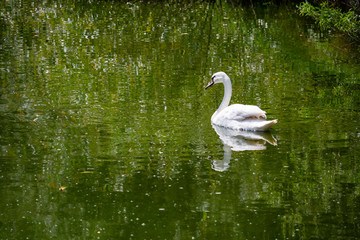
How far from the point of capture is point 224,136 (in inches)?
402

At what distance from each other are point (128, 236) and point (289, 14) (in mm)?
17586

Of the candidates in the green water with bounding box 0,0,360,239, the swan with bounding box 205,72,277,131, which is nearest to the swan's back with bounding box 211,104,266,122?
the swan with bounding box 205,72,277,131

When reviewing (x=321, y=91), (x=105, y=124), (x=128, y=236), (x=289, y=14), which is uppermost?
(x=289, y=14)

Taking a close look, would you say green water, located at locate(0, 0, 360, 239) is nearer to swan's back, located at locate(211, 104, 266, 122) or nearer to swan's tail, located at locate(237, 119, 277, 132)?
swan's tail, located at locate(237, 119, 277, 132)

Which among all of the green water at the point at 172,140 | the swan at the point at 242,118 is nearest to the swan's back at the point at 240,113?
the swan at the point at 242,118

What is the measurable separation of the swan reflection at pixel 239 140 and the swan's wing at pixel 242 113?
23cm

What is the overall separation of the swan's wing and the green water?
1.13 feet

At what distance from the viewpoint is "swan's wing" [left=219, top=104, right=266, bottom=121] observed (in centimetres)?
1019

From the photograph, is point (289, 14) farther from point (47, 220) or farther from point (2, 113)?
point (47, 220)

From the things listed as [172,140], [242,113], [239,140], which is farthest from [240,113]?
[172,140]

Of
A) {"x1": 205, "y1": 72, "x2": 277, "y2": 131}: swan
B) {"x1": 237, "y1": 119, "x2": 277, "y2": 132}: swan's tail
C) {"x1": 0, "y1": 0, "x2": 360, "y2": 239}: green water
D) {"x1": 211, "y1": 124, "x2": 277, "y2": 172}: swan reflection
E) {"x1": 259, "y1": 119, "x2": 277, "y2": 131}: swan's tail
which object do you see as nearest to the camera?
{"x1": 0, "y1": 0, "x2": 360, "y2": 239}: green water

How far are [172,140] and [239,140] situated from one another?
3.64ft

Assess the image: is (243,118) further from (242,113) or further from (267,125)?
(267,125)

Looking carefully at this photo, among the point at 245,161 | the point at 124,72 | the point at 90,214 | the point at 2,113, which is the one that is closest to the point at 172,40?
the point at 124,72
